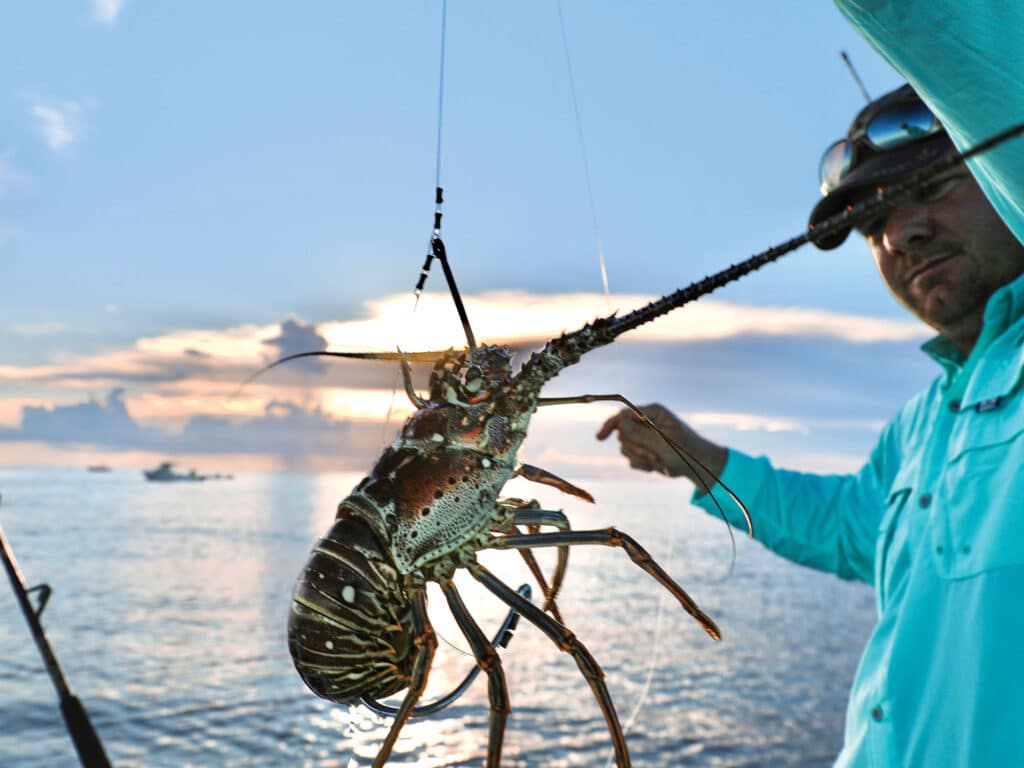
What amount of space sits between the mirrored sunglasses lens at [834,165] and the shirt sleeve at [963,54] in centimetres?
240

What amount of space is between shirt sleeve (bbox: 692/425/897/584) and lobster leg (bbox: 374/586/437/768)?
2.66 metres

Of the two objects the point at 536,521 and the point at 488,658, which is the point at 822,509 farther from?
the point at 488,658

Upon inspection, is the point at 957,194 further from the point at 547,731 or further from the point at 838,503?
the point at 547,731

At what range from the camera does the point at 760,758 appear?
14.0 metres

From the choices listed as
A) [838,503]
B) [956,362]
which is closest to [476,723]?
[838,503]

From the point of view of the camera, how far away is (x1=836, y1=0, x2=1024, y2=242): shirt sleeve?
1484 mm

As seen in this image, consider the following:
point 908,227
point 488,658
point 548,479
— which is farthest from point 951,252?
point 488,658

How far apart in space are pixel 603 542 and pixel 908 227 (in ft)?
7.22

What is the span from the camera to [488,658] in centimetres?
173

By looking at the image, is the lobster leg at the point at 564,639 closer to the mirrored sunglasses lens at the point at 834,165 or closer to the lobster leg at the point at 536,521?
the lobster leg at the point at 536,521

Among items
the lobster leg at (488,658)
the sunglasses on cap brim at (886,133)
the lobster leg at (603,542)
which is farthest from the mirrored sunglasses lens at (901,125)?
the lobster leg at (488,658)

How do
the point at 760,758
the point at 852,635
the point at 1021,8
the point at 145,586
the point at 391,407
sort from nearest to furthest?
the point at 1021,8, the point at 391,407, the point at 760,758, the point at 852,635, the point at 145,586

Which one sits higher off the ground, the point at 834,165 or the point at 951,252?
the point at 834,165

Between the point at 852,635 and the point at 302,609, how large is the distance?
104 feet
